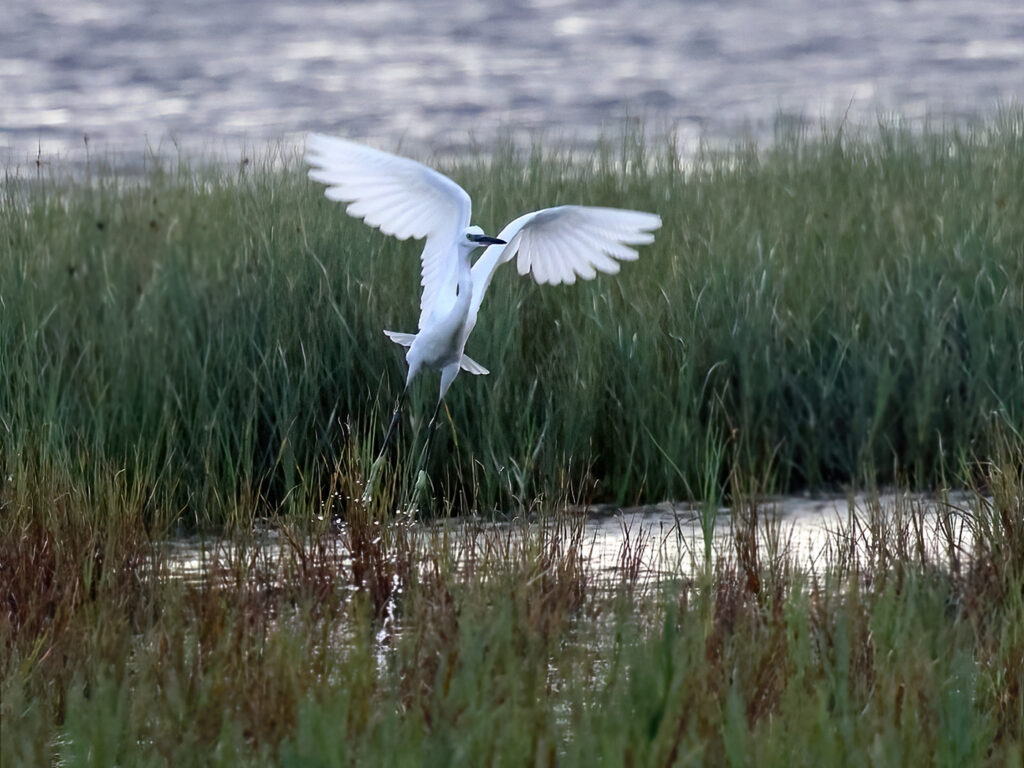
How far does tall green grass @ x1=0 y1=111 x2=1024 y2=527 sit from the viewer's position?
4609 mm

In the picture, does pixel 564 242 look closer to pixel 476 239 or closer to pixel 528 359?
pixel 476 239

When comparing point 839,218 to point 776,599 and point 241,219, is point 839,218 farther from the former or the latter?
point 776,599

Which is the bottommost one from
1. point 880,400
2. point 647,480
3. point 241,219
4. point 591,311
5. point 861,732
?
point 861,732

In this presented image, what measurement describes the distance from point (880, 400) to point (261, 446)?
2.27 meters

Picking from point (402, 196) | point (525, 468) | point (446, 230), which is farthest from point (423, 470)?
point (402, 196)

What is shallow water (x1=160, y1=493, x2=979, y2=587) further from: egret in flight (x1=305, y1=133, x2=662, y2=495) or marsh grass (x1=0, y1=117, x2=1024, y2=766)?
egret in flight (x1=305, y1=133, x2=662, y2=495)

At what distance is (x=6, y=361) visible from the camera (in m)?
4.61

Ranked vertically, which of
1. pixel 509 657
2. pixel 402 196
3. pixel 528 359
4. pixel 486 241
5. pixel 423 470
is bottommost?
pixel 509 657

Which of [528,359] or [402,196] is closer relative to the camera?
[402,196]

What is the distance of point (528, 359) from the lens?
514 cm

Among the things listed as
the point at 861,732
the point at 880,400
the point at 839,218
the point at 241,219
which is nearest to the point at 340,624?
the point at 861,732

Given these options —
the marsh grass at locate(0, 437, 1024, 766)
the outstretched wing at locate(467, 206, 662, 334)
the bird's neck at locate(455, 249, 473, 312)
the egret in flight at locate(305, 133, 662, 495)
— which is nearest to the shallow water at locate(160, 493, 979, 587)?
the marsh grass at locate(0, 437, 1024, 766)

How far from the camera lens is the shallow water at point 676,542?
11.1 feet

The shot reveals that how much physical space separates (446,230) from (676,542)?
1182mm
